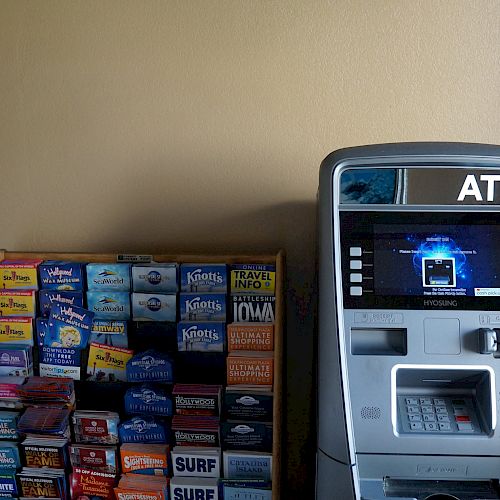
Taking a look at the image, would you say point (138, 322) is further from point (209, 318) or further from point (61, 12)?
point (61, 12)

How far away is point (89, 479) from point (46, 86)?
4.93 ft

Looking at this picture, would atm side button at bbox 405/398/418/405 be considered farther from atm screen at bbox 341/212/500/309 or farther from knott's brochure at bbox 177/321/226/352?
knott's brochure at bbox 177/321/226/352

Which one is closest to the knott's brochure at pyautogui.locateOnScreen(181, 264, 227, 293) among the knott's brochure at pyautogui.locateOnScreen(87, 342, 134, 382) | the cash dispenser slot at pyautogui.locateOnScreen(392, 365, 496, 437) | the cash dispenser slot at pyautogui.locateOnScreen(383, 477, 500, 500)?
the knott's brochure at pyautogui.locateOnScreen(87, 342, 134, 382)

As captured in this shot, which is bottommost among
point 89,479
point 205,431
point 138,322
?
point 89,479

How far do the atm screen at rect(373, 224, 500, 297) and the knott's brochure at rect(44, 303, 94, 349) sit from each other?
1.18 m

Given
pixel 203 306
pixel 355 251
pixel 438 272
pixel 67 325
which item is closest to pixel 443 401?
pixel 438 272

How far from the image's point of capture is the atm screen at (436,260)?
1596 mm

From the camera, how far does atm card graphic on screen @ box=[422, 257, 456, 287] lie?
1599 millimetres

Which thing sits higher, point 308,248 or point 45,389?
point 308,248

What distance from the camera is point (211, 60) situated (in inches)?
89.4

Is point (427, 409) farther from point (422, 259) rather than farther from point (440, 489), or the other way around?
point (422, 259)

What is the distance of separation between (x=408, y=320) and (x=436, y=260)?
0.58 feet

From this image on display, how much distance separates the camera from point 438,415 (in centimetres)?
160

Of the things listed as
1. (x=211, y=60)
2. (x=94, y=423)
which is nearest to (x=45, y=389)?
(x=94, y=423)
